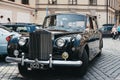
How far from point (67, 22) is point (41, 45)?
7.65 ft

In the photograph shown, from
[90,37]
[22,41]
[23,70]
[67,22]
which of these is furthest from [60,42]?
[67,22]

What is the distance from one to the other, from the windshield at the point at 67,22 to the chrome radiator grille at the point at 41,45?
1.77m

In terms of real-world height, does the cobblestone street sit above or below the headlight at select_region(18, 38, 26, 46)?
below

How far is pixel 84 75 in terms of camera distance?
30.5 feet

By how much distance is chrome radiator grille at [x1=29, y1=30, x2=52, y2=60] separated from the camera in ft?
27.7

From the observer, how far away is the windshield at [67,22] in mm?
10410

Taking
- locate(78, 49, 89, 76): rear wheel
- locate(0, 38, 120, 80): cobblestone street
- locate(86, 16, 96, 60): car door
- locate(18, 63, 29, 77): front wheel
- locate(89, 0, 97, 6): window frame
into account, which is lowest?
locate(0, 38, 120, 80): cobblestone street

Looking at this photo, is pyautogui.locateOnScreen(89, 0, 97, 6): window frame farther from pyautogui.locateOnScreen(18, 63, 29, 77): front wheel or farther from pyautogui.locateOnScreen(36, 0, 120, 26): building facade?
pyautogui.locateOnScreen(18, 63, 29, 77): front wheel

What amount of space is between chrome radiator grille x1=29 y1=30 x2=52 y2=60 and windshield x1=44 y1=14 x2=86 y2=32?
177 centimetres

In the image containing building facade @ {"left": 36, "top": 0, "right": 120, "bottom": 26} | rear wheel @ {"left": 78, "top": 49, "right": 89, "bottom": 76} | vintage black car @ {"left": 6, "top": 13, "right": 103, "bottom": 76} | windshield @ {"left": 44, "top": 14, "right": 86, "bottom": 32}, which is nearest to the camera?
vintage black car @ {"left": 6, "top": 13, "right": 103, "bottom": 76}

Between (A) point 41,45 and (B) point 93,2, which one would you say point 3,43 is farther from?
(B) point 93,2

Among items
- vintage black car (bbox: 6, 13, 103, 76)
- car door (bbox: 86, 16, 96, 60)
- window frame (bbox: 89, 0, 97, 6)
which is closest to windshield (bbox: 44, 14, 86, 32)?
car door (bbox: 86, 16, 96, 60)

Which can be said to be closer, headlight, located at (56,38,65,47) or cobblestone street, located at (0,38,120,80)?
headlight, located at (56,38,65,47)

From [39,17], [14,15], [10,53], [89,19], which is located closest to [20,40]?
[10,53]
